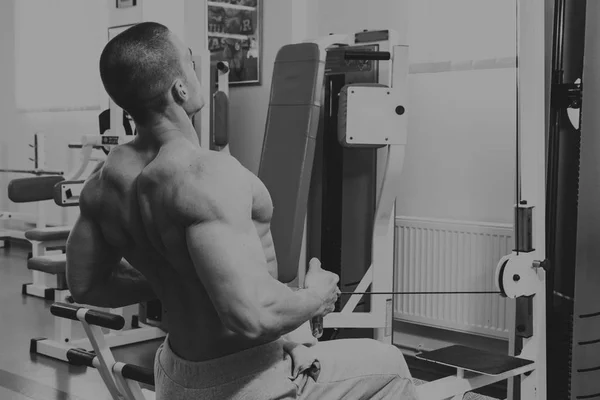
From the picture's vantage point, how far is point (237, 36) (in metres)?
4.74

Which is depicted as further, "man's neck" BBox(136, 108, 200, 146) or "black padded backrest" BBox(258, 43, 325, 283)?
"black padded backrest" BBox(258, 43, 325, 283)

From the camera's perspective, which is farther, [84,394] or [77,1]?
[77,1]

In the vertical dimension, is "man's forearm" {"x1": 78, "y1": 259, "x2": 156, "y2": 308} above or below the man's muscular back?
below

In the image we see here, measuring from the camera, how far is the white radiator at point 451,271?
3523 mm

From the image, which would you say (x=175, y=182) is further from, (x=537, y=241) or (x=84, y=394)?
(x=84, y=394)

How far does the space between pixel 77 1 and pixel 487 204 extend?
4.45 meters

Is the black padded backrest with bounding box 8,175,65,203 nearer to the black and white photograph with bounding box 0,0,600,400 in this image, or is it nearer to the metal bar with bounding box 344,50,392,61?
the black and white photograph with bounding box 0,0,600,400

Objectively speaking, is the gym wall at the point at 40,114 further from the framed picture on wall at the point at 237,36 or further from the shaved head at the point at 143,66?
the shaved head at the point at 143,66

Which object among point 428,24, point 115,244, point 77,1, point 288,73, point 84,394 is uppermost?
point 77,1

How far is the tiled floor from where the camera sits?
11.2 feet

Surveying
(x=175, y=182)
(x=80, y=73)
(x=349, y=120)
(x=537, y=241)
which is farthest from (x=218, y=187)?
(x=80, y=73)

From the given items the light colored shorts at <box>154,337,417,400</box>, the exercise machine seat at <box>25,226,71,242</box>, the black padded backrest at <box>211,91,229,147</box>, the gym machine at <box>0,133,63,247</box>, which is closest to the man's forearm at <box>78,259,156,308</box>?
the light colored shorts at <box>154,337,417,400</box>

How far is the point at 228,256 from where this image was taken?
3.77ft

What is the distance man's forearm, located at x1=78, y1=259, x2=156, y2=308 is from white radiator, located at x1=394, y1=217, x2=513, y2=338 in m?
2.31
